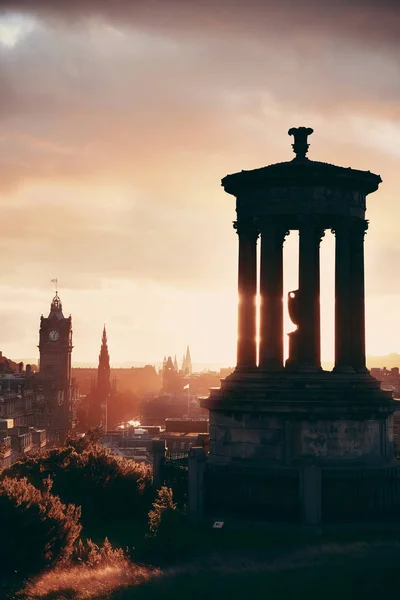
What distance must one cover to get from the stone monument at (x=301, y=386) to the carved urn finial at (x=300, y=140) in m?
0.05

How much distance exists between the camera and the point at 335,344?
41.6 m

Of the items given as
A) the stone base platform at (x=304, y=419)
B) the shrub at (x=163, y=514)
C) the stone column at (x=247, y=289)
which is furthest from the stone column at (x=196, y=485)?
the stone column at (x=247, y=289)

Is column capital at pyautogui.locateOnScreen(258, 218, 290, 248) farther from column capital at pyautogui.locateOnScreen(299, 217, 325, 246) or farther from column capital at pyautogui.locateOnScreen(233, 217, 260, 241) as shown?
column capital at pyautogui.locateOnScreen(299, 217, 325, 246)

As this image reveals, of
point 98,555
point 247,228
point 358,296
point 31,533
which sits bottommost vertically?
point 98,555

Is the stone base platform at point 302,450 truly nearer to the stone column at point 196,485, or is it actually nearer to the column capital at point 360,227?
the stone column at point 196,485

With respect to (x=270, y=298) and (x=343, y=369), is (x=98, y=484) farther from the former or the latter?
(x=343, y=369)

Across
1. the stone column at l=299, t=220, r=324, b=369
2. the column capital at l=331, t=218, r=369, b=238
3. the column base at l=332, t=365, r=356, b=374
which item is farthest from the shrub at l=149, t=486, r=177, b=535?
the column capital at l=331, t=218, r=369, b=238

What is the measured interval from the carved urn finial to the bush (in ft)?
56.7

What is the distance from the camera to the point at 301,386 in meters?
39.1

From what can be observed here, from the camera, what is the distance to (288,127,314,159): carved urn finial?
42656 mm

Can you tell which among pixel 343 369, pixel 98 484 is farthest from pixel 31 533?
pixel 343 369

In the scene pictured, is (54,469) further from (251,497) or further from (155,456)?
(251,497)

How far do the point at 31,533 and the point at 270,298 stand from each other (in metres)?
13.6

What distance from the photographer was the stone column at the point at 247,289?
42.2 meters
